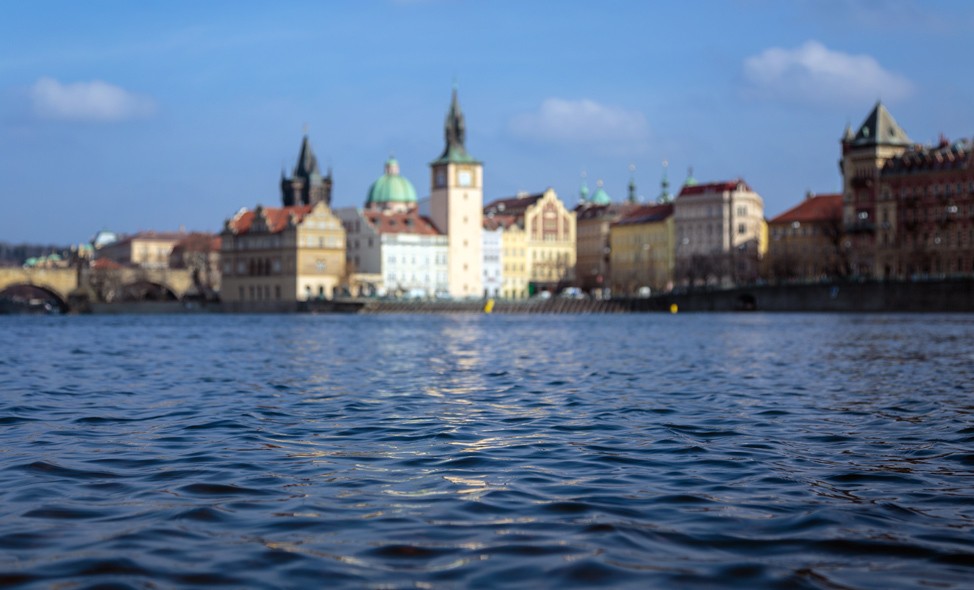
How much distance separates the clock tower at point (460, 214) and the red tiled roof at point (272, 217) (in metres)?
17.9

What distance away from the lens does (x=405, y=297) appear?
14500 cm

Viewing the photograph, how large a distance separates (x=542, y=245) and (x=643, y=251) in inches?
590

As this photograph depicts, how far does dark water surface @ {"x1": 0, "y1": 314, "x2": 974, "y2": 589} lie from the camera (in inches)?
349

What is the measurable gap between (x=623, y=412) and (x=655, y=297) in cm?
11671

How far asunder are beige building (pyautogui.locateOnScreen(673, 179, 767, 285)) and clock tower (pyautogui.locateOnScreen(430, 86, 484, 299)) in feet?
83.4

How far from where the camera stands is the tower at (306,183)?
599 ft

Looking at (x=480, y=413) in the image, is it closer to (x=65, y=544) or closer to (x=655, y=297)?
(x=65, y=544)

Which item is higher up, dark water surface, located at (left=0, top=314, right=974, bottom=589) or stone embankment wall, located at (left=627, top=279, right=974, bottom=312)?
stone embankment wall, located at (left=627, top=279, right=974, bottom=312)

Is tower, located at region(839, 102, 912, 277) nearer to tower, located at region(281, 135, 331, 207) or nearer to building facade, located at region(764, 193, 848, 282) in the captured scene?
building facade, located at region(764, 193, 848, 282)

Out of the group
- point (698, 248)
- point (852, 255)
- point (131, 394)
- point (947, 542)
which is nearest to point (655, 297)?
point (852, 255)

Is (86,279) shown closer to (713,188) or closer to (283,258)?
(283,258)

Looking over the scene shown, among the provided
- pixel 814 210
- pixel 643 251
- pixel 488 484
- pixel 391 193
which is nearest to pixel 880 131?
pixel 814 210

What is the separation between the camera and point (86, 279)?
500ft

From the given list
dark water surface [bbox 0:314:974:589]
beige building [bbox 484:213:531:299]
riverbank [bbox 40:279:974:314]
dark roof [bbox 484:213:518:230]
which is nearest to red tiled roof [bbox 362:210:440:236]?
dark roof [bbox 484:213:518:230]
